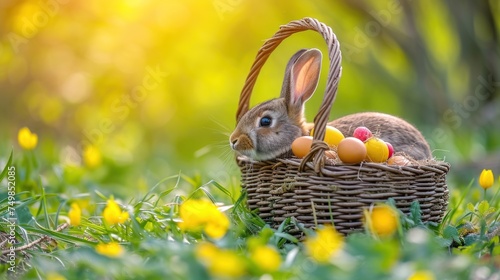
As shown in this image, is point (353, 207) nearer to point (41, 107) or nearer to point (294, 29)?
point (294, 29)

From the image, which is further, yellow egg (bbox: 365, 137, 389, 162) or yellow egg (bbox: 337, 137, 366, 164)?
yellow egg (bbox: 365, 137, 389, 162)

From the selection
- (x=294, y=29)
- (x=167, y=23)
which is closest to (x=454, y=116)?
(x=167, y=23)

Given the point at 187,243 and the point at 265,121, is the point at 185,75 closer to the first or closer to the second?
the point at 265,121

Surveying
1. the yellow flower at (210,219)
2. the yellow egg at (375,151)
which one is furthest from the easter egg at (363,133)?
the yellow flower at (210,219)

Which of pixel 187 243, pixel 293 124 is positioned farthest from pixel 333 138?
pixel 187 243

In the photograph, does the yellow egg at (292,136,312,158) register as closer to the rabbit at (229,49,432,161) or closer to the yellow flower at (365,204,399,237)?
the rabbit at (229,49,432,161)

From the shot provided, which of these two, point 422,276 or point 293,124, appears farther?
point 293,124

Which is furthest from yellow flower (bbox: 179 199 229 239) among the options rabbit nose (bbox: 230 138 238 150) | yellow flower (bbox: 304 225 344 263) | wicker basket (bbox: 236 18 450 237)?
rabbit nose (bbox: 230 138 238 150)
